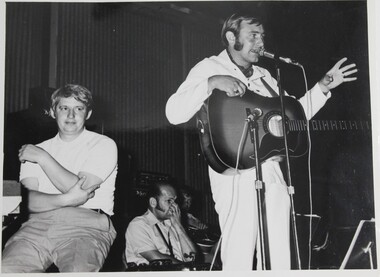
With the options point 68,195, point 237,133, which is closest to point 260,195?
point 237,133

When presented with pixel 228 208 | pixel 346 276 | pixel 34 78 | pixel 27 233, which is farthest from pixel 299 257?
pixel 34 78

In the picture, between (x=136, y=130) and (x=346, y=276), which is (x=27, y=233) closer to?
(x=136, y=130)

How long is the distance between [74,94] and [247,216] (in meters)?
1.01

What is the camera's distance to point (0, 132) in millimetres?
2375

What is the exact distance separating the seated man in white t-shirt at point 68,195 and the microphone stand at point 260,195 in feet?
2.18

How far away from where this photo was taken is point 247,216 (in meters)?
2.37

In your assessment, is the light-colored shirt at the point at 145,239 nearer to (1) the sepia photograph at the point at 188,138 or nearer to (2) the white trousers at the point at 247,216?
(1) the sepia photograph at the point at 188,138

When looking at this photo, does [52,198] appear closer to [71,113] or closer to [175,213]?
[71,113]

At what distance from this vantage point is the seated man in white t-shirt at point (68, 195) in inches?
89.0

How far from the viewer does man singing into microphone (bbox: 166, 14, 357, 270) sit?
2.35 m

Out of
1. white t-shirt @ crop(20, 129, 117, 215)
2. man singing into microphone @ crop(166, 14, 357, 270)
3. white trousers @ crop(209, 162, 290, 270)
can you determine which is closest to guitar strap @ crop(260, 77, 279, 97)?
man singing into microphone @ crop(166, 14, 357, 270)

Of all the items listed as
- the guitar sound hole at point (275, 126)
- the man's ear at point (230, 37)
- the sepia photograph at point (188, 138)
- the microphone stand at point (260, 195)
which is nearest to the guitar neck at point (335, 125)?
the sepia photograph at point (188, 138)

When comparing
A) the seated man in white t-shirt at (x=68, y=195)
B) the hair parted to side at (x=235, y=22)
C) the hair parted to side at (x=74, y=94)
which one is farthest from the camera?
the hair parted to side at (x=235, y=22)

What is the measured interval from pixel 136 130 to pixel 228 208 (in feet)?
1.89
